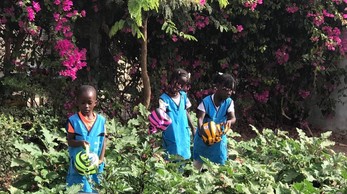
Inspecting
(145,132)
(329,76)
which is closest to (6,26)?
(145,132)

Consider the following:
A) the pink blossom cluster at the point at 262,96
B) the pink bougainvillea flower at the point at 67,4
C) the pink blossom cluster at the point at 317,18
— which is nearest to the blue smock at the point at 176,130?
the pink bougainvillea flower at the point at 67,4

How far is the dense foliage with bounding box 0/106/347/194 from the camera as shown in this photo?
12.6 ft

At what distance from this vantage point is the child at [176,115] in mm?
4754

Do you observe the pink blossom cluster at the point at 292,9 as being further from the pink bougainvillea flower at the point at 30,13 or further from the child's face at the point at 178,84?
the pink bougainvillea flower at the point at 30,13

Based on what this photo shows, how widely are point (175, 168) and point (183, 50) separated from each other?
3.95 metres

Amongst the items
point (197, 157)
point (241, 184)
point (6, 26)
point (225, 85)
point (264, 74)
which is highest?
point (264, 74)

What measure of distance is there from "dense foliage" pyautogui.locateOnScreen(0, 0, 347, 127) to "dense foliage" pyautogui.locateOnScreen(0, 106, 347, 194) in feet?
2.64

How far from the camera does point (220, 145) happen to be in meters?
4.81

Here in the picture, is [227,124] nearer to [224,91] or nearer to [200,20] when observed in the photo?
[224,91]

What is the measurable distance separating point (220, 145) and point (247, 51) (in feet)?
12.8

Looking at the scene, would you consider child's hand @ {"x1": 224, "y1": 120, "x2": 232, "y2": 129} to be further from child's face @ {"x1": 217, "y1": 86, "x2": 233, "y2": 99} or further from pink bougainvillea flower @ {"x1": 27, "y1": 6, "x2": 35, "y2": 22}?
pink bougainvillea flower @ {"x1": 27, "y1": 6, "x2": 35, "y2": 22}

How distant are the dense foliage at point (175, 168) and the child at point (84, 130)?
0.19m

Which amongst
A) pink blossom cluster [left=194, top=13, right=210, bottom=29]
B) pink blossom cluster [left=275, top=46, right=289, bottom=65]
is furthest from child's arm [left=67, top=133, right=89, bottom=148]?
pink blossom cluster [left=275, top=46, right=289, bottom=65]

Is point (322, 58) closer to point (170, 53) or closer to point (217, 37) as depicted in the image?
point (217, 37)
